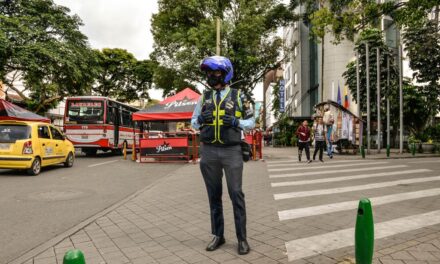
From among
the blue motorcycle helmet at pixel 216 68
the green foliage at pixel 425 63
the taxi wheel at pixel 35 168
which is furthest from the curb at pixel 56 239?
the green foliage at pixel 425 63

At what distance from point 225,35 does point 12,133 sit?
16890mm

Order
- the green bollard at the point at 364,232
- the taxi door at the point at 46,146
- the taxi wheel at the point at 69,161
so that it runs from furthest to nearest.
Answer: the taxi wheel at the point at 69,161 → the taxi door at the point at 46,146 → the green bollard at the point at 364,232

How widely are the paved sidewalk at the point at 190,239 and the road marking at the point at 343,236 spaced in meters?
0.11

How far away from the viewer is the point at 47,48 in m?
18.0

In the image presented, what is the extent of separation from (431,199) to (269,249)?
4.19 metres

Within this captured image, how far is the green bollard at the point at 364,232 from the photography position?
108 inches

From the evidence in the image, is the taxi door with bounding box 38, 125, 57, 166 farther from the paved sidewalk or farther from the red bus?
the red bus

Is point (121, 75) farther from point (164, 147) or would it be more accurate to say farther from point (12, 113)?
point (164, 147)

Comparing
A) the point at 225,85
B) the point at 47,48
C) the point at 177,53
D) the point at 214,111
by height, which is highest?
the point at 177,53

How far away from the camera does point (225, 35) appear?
81.4ft

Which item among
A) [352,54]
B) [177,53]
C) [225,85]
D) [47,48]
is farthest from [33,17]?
[352,54]

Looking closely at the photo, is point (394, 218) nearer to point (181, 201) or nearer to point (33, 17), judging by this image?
point (181, 201)

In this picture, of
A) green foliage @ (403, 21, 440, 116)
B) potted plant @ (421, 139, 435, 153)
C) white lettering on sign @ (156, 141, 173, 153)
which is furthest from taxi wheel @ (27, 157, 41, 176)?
potted plant @ (421, 139, 435, 153)

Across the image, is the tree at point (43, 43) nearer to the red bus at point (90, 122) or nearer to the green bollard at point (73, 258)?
the red bus at point (90, 122)
